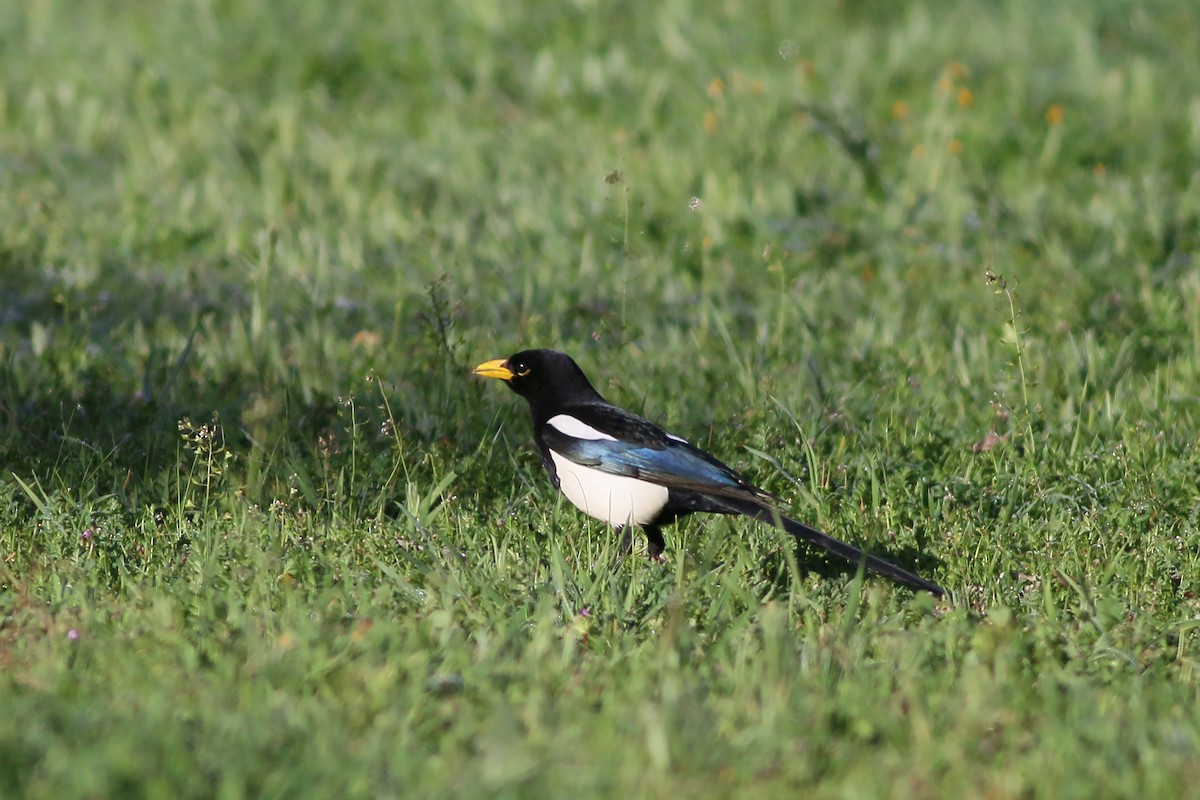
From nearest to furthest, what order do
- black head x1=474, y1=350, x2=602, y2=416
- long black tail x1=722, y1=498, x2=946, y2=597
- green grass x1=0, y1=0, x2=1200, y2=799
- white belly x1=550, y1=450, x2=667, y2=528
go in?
1. green grass x1=0, y1=0, x2=1200, y2=799
2. long black tail x1=722, y1=498, x2=946, y2=597
3. white belly x1=550, y1=450, x2=667, y2=528
4. black head x1=474, y1=350, x2=602, y2=416

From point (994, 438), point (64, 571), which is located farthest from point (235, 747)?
point (994, 438)

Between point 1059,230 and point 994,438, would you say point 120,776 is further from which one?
point 1059,230

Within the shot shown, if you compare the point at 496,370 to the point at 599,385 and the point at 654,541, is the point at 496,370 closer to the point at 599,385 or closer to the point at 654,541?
the point at 654,541

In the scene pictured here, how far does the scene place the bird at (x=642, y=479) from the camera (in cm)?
461

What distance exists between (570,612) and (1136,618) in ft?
5.14

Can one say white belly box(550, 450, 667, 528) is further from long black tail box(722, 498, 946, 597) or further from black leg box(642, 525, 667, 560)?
long black tail box(722, 498, 946, 597)

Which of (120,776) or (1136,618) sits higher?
(120,776)

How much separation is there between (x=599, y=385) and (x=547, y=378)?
3.41 feet

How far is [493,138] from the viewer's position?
9.87 metres

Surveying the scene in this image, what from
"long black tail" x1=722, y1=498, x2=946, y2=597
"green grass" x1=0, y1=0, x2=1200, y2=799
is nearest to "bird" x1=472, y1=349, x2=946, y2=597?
"long black tail" x1=722, y1=498, x2=946, y2=597

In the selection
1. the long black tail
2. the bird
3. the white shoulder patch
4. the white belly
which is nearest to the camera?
the long black tail

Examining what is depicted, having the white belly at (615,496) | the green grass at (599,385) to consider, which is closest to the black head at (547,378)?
the green grass at (599,385)

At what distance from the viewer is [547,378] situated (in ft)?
17.5

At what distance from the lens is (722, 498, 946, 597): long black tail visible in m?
4.35
